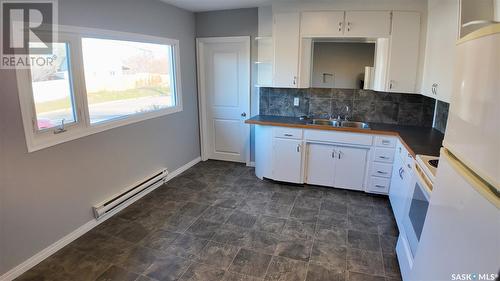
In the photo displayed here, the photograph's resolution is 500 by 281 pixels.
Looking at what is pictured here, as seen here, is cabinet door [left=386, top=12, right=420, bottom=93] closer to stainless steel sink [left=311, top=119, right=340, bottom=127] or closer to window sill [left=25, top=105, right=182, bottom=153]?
stainless steel sink [left=311, top=119, right=340, bottom=127]

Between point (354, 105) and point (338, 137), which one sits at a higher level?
point (354, 105)

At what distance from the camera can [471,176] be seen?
1010 mm

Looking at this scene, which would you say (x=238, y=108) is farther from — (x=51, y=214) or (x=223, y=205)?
(x=51, y=214)

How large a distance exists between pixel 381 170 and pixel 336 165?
531mm

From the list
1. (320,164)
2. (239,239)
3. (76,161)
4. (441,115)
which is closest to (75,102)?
(76,161)

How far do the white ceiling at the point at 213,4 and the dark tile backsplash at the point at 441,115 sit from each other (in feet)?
8.14

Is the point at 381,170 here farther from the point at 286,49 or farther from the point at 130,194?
the point at 130,194

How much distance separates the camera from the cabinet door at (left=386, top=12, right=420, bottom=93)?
10.9 ft

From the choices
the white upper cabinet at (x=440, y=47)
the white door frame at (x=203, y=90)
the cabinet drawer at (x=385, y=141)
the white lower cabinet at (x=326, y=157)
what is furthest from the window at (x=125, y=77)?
the white upper cabinet at (x=440, y=47)

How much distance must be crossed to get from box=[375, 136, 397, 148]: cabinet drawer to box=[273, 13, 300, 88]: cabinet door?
125 cm

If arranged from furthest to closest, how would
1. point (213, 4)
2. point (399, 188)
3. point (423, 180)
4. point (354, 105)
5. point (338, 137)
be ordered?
point (354, 105)
point (213, 4)
point (338, 137)
point (399, 188)
point (423, 180)

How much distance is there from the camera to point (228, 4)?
386 cm

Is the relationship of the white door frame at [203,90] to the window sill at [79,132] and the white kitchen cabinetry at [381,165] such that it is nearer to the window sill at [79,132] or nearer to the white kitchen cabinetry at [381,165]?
the window sill at [79,132]

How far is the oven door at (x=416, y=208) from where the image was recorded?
6.13 feet
